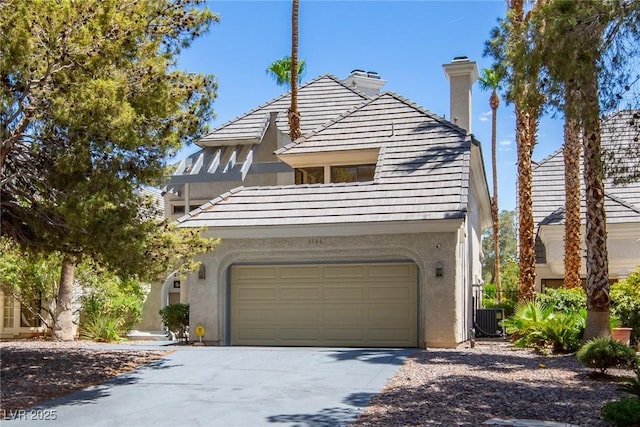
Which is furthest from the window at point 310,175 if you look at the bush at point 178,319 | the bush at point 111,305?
the bush at point 111,305

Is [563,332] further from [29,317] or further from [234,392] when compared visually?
[29,317]

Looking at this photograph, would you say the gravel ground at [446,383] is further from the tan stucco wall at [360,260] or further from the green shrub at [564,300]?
the green shrub at [564,300]

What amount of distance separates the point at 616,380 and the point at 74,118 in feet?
31.0

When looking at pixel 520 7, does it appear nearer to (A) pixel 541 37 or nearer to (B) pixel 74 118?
(A) pixel 541 37

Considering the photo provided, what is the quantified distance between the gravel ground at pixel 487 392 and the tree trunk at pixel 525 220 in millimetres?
6519

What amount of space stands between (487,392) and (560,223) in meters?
15.4

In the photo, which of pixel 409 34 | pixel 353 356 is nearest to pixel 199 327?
pixel 353 356

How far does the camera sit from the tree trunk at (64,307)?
21.6 metres

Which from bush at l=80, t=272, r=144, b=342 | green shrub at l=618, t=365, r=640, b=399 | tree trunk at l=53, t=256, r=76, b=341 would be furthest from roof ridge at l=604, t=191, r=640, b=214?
tree trunk at l=53, t=256, r=76, b=341

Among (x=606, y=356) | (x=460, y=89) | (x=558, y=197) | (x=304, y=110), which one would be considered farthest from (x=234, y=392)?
(x=558, y=197)

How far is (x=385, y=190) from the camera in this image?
18.1 meters

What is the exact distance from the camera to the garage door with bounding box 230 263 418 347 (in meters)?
17.7

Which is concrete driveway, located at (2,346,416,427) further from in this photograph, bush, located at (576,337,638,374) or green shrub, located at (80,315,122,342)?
green shrub, located at (80,315,122,342)

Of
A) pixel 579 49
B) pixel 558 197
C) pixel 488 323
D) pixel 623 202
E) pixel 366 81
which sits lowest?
pixel 488 323
